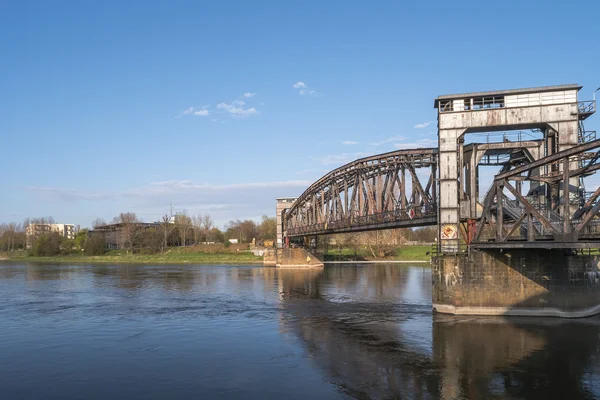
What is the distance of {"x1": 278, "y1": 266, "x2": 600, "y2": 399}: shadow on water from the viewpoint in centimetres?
1983

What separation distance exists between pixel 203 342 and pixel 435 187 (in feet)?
77.7

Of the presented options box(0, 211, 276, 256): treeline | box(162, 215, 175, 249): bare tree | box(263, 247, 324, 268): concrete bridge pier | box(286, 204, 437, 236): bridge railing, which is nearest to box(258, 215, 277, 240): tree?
box(0, 211, 276, 256): treeline

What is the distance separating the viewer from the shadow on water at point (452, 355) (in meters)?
19.8

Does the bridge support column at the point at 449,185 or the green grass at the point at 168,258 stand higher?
the bridge support column at the point at 449,185

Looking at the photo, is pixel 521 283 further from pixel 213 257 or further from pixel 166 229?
pixel 166 229

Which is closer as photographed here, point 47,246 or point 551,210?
point 551,210

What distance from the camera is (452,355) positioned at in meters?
Answer: 24.8

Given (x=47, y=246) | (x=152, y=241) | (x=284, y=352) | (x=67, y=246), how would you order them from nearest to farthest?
(x=284, y=352)
(x=152, y=241)
(x=47, y=246)
(x=67, y=246)

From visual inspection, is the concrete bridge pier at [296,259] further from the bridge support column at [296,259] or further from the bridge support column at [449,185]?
the bridge support column at [449,185]

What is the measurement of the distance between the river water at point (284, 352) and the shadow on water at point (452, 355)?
0.07 meters

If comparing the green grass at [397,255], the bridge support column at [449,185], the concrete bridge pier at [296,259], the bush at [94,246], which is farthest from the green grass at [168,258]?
the bridge support column at [449,185]

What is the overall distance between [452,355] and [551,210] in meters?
13.4

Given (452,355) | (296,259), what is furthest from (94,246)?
(452,355)

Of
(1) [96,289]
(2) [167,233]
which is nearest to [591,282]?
(1) [96,289]
